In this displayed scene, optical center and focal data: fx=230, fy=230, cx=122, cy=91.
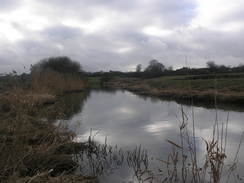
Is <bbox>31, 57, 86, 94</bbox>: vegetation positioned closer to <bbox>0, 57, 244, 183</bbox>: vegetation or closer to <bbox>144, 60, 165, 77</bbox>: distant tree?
<bbox>0, 57, 244, 183</bbox>: vegetation

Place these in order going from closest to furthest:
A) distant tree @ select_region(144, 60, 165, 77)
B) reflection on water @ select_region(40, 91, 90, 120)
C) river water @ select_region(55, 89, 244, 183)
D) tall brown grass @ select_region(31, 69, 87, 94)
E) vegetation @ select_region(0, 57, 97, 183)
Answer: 1. vegetation @ select_region(0, 57, 97, 183)
2. river water @ select_region(55, 89, 244, 183)
3. reflection on water @ select_region(40, 91, 90, 120)
4. tall brown grass @ select_region(31, 69, 87, 94)
5. distant tree @ select_region(144, 60, 165, 77)

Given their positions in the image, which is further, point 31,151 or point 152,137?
point 152,137

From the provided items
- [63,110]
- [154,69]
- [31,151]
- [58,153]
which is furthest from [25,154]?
[154,69]

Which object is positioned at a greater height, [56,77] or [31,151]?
[56,77]

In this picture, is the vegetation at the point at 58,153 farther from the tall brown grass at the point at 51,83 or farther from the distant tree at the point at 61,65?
the distant tree at the point at 61,65

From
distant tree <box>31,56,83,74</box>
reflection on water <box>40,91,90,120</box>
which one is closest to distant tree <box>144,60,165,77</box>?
distant tree <box>31,56,83,74</box>

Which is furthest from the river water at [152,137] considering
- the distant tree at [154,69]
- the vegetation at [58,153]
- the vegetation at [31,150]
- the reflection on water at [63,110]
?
the distant tree at [154,69]

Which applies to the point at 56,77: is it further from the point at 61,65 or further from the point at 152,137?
the point at 61,65

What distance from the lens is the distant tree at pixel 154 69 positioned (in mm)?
38647

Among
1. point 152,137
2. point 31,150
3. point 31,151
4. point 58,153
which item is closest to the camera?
point 31,150

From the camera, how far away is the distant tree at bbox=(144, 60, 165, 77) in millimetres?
38647

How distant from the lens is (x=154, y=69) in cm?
4131

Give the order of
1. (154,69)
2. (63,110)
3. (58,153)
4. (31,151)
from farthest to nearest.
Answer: (154,69), (63,110), (58,153), (31,151)

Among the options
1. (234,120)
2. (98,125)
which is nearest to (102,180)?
(98,125)
